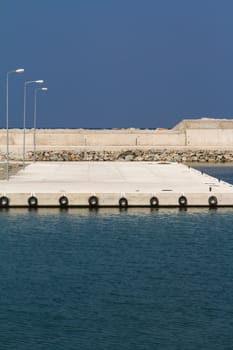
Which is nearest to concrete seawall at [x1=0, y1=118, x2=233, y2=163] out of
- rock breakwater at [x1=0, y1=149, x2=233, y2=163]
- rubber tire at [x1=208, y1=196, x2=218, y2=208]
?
rock breakwater at [x1=0, y1=149, x2=233, y2=163]

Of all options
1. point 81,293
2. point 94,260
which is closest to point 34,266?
point 94,260

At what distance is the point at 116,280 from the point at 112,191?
17.8m

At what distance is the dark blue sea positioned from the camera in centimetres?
2589

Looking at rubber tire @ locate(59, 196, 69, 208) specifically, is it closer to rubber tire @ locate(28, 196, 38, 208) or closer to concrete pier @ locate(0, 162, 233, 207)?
concrete pier @ locate(0, 162, 233, 207)

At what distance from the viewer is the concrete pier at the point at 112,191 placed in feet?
158

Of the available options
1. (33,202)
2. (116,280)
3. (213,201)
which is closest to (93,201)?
(33,202)

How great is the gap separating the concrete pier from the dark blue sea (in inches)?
53.5

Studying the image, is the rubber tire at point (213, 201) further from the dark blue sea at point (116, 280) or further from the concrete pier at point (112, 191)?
the dark blue sea at point (116, 280)

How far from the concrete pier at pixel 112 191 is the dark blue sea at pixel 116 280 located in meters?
1.36

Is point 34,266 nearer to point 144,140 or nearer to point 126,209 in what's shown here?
point 126,209

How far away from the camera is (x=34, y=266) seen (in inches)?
1340

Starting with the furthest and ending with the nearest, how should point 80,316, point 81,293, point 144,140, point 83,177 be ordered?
point 144,140 < point 83,177 < point 81,293 < point 80,316

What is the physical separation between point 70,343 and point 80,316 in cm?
221

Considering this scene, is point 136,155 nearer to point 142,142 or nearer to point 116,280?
point 142,142
